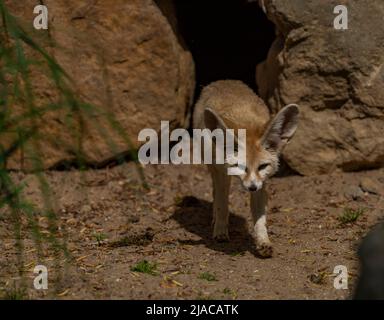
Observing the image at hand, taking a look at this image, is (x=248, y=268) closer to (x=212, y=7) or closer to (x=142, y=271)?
(x=142, y=271)

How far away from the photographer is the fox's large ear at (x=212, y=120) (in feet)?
16.4

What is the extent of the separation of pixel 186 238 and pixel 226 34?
12.6ft

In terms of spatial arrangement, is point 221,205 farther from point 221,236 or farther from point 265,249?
point 265,249

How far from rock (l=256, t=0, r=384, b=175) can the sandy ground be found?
0.23m

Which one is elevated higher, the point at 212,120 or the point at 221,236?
the point at 212,120

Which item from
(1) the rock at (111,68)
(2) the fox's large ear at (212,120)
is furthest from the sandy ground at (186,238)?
(2) the fox's large ear at (212,120)

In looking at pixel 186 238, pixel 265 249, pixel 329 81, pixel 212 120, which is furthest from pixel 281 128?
pixel 329 81

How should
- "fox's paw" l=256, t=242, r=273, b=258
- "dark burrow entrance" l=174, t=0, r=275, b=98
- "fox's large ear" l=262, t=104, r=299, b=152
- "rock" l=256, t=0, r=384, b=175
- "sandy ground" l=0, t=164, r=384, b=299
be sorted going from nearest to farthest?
1. "sandy ground" l=0, t=164, r=384, b=299
2. "fox's large ear" l=262, t=104, r=299, b=152
3. "fox's paw" l=256, t=242, r=273, b=258
4. "rock" l=256, t=0, r=384, b=175
5. "dark burrow entrance" l=174, t=0, r=275, b=98

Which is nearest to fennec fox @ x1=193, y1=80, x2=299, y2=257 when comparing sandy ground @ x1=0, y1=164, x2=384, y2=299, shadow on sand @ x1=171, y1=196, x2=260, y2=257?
shadow on sand @ x1=171, y1=196, x2=260, y2=257

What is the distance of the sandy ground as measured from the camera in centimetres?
439

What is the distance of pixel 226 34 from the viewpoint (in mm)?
8820

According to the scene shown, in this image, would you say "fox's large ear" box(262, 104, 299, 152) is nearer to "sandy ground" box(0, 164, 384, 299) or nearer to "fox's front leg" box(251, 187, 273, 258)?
"fox's front leg" box(251, 187, 273, 258)

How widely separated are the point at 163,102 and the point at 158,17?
811 millimetres

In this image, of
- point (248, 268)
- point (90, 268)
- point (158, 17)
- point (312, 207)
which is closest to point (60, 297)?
point (90, 268)
